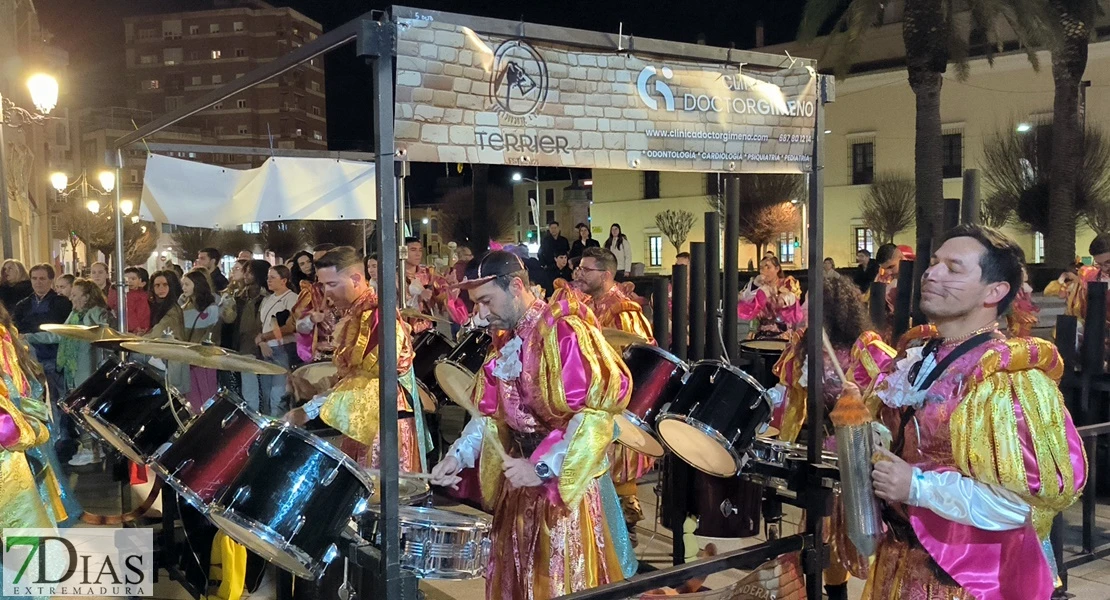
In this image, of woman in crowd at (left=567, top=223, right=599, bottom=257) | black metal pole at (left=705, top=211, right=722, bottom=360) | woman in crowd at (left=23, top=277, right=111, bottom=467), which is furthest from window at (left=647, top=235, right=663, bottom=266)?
black metal pole at (left=705, top=211, right=722, bottom=360)

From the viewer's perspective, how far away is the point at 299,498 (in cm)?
311

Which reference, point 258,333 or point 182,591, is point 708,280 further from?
point 258,333

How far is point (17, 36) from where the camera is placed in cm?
2664

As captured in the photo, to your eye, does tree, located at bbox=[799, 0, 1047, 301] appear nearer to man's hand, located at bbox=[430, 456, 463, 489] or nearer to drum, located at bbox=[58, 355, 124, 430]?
drum, located at bbox=[58, 355, 124, 430]

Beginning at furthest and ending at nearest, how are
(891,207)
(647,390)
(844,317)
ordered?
(891,207) < (844,317) < (647,390)

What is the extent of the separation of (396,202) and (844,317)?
2.84 metres

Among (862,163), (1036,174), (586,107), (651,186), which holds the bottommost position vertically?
(586,107)

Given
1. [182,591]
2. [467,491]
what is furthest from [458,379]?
[182,591]

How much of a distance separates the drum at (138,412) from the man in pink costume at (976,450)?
11.8 feet

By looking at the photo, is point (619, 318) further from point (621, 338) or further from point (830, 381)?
point (830, 381)

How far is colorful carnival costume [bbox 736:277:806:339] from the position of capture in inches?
410

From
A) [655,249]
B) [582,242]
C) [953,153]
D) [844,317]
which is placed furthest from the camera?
[655,249]

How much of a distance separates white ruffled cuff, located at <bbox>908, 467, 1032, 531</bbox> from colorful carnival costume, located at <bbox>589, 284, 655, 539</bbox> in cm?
336

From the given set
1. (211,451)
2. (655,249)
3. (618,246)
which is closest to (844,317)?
(211,451)
